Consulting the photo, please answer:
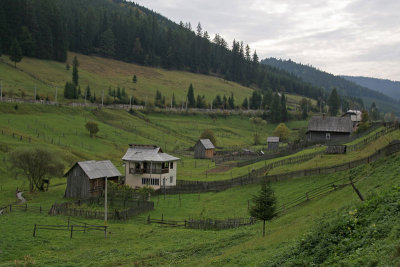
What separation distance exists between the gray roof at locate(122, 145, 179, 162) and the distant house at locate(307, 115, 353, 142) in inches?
1246

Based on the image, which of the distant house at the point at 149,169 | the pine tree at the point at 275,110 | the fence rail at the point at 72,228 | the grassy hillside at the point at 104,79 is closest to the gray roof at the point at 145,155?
the distant house at the point at 149,169

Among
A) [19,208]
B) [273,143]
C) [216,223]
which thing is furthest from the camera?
[273,143]

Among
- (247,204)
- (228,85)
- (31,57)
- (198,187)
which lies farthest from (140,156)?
(228,85)

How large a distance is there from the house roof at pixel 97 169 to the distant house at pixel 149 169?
2932 millimetres

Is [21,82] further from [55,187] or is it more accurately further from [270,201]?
[270,201]

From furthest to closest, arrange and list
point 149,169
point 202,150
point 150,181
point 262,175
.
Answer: point 202,150, point 149,169, point 150,181, point 262,175

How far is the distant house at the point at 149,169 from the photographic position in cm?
5262

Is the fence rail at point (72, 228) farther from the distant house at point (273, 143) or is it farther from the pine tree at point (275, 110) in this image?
the pine tree at point (275, 110)

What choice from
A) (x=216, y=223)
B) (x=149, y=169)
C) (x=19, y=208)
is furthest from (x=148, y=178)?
(x=216, y=223)

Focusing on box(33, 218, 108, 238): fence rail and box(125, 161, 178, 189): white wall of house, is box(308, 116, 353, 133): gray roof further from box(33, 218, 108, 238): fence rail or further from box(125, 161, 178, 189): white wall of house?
box(33, 218, 108, 238): fence rail

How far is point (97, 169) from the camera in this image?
48.9 metres

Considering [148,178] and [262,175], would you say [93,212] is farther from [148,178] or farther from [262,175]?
[262,175]

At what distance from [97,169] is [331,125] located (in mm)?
44666

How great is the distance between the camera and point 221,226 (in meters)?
31.2
